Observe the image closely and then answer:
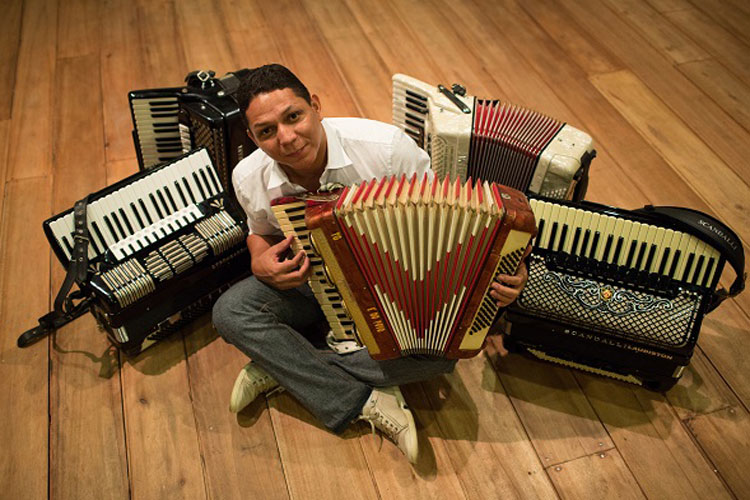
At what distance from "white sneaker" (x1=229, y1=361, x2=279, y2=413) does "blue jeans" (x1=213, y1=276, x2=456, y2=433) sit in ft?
0.23

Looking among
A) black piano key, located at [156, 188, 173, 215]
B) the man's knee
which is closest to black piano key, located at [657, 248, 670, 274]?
the man's knee

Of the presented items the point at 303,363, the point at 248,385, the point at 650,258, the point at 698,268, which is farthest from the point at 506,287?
the point at 248,385

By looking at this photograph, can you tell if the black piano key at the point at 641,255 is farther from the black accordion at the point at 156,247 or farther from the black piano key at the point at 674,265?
the black accordion at the point at 156,247

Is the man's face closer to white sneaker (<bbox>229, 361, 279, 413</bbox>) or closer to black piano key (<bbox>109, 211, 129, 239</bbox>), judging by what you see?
black piano key (<bbox>109, 211, 129, 239</bbox>)

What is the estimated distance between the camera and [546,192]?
209 cm

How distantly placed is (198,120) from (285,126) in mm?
689

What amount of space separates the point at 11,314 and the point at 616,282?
2058mm

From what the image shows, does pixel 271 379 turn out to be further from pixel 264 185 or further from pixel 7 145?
pixel 7 145

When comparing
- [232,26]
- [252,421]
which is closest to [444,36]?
[232,26]

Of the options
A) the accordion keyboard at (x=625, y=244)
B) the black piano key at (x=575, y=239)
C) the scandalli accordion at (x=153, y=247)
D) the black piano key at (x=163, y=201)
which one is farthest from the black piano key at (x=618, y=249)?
the black piano key at (x=163, y=201)

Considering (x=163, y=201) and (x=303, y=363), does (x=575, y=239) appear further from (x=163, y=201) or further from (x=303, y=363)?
(x=163, y=201)

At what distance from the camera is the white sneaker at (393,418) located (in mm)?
1889

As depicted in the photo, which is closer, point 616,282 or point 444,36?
point 616,282

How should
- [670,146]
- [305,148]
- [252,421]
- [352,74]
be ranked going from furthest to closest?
[352,74] → [670,146] → [252,421] → [305,148]
